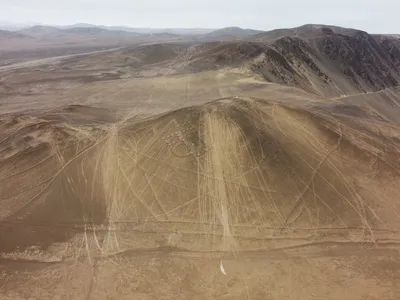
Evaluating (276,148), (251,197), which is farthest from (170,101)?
(251,197)

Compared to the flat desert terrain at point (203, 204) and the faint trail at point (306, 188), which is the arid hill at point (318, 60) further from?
the faint trail at point (306, 188)

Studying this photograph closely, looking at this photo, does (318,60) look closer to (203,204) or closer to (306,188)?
(306,188)

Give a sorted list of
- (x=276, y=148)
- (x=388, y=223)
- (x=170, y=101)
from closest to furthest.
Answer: (x=388, y=223) → (x=276, y=148) → (x=170, y=101)

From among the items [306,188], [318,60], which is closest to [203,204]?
[306,188]

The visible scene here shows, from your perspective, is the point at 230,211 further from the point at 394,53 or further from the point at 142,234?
the point at 394,53

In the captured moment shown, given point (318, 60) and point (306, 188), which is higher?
point (318, 60)

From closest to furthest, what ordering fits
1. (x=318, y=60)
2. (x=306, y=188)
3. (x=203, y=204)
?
(x=203, y=204), (x=306, y=188), (x=318, y=60)

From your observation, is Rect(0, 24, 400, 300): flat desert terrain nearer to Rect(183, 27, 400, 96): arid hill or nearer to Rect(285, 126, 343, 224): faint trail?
Rect(285, 126, 343, 224): faint trail

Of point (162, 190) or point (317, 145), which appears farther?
point (317, 145)

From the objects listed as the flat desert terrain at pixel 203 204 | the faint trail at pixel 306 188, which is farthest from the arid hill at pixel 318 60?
the faint trail at pixel 306 188
